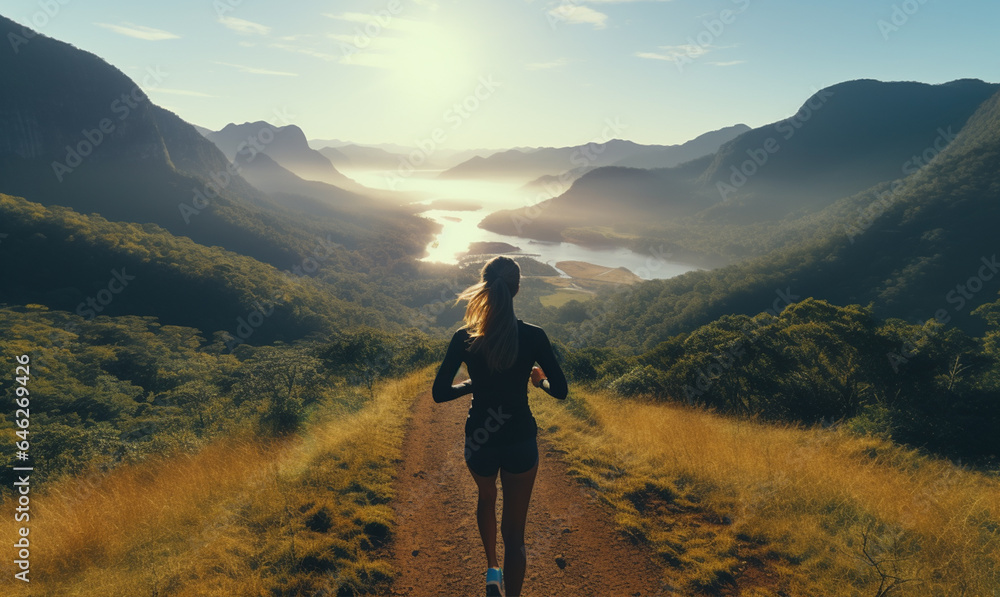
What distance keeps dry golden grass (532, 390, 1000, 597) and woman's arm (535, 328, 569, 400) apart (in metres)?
2.54

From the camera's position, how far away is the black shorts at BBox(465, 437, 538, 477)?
2.97 m

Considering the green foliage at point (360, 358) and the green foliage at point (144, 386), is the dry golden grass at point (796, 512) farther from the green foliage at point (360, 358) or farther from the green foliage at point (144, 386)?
→ the green foliage at point (360, 358)

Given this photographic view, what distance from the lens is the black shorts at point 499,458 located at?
2.97m

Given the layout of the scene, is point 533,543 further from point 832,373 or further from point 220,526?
point 832,373

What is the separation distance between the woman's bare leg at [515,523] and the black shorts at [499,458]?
56 mm

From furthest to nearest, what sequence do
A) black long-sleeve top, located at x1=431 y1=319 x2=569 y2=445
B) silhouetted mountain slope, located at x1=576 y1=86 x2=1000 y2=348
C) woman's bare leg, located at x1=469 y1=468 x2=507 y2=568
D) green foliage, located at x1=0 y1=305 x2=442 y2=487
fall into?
silhouetted mountain slope, located at x1=576 y1=86 x2=1000 y2=348 → green foliage, located at x1=0 y1=305 x2=442 y2=487 → woman's bare leg, located at x1=469 y1=468 x2=507 y2=568 → black long-sleeve top, located at x1=431 y1=319 x2=569 y2=445

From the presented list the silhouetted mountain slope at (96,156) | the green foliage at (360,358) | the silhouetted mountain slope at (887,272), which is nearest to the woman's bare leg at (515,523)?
the green foliage at (360,358)

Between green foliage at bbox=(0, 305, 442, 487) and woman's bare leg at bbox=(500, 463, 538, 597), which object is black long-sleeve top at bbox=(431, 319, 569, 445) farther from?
green foliage at bbox=(0, 305, 442, 487)

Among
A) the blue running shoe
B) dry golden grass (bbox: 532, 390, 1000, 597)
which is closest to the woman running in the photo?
the blue running shoe

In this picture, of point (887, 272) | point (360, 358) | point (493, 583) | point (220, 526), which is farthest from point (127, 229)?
point (887, 272)

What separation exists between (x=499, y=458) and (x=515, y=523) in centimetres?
50

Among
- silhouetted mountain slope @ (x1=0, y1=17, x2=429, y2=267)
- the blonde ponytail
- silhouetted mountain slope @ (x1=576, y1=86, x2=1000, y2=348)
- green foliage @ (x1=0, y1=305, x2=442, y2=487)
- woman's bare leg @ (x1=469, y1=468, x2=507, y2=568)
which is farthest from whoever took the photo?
silhouetted mountain slope @ (x1=0, y1=17, x2=429, y2=267)

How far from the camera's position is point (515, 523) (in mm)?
3025

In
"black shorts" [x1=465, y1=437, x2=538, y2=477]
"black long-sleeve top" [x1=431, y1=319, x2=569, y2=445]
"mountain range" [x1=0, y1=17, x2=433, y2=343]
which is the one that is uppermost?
"mountain range" [x1=0, y1=17, x2=433, y2=343]
